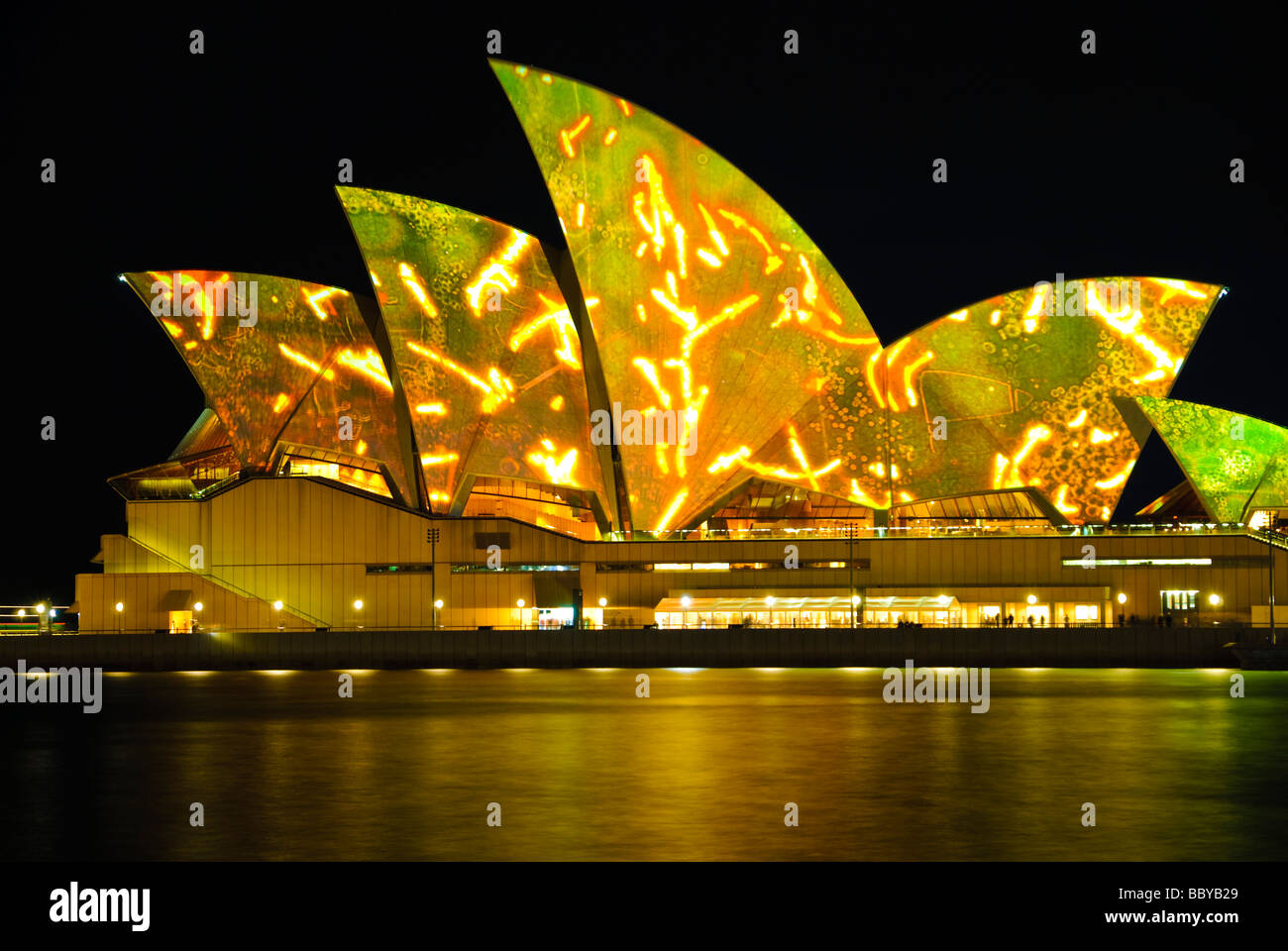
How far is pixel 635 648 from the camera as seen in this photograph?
2126 inches

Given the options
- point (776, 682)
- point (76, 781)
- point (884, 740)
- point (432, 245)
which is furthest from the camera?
point (432, 245)

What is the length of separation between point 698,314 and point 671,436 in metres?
4.67

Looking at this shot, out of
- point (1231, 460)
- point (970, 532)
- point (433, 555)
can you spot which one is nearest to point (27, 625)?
point (433, 555)

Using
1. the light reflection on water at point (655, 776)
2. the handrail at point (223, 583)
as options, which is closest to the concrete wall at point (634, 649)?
the handrail at point (223, 583)

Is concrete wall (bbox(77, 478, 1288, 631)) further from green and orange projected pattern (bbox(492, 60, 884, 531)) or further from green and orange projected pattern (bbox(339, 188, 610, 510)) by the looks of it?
green and orange projected pattern (bbox(339, 188, 610, 510))

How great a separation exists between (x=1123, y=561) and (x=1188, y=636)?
6675 mm

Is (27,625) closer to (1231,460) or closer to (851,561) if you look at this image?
(851,561)

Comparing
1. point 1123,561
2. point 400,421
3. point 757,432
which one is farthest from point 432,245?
point 1123,561

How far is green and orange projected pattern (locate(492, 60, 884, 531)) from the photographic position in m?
56.1

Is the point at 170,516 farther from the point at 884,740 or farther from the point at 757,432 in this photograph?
the point at 884,740

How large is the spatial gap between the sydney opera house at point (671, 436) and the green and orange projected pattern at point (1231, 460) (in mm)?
108

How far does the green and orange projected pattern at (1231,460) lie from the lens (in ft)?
192

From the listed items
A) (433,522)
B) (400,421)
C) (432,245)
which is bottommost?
(433,522)

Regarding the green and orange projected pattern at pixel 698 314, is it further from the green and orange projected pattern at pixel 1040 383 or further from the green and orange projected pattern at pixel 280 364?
the green and orange projected pattern at pixel 280 364
